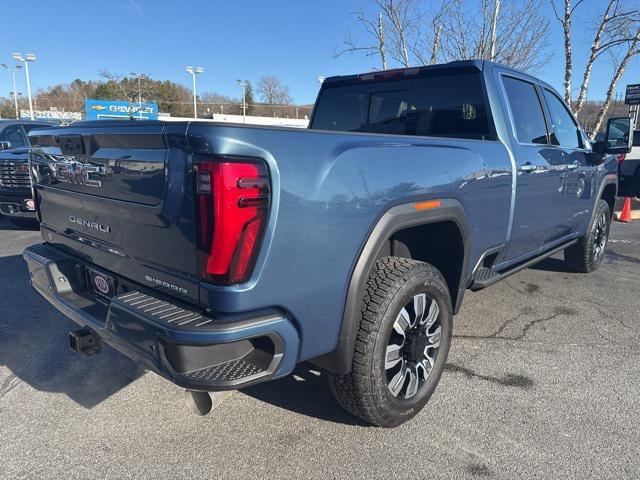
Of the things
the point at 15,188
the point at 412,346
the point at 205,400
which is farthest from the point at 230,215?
the point at 15,188

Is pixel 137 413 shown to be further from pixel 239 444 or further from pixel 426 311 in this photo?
pixel 426 311

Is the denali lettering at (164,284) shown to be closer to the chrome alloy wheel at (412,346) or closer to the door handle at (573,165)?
the chrome alloy wheel at (412,346)

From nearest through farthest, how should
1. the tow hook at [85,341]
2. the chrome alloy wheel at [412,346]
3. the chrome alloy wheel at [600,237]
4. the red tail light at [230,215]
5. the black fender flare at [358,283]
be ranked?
the red tail light at [230,215] → the black fender flare at [358,283] → the tow hook at [85,341] → the chrome alloy wheel at [412,346] → the chrome alloy wheel at [600,237]

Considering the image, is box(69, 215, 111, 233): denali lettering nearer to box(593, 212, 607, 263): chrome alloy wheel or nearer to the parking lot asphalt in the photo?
the parking lot asphalt

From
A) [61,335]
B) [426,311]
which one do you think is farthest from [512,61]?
[61,335]

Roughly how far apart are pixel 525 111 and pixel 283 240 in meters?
2.96

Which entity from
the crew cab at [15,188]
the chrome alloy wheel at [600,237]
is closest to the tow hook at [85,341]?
the chrome alloy wheel at [600,237]

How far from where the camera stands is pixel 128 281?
2.29m

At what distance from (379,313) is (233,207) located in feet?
3.17

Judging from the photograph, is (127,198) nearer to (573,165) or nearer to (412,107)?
(412,107)

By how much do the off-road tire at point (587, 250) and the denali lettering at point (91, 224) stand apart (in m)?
5.04

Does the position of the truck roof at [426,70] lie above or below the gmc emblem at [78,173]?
above

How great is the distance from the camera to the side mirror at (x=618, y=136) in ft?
16.4

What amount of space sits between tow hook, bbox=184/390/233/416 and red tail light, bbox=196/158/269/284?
594 millimetres
